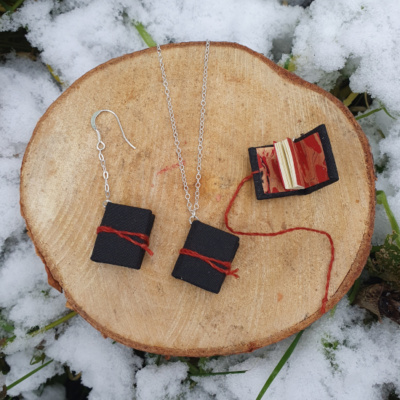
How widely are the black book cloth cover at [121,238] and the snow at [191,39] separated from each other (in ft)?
2.34

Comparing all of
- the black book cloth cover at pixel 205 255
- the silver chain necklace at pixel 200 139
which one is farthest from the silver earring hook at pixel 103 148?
the black book cloth cover at pixel 205 255

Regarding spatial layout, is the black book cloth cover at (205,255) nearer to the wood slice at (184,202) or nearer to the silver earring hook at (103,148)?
the wood slice at (184,202)

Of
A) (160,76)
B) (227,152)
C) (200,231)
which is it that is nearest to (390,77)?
(227,152)

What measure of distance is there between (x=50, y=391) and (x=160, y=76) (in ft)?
4.95

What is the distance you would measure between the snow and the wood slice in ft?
1.42

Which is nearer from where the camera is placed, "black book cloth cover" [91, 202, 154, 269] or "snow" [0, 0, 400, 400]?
"black book cloth cover" [91, 202, 154, 269]

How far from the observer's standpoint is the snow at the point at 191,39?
1557 mm

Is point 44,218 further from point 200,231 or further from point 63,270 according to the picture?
point 200,231

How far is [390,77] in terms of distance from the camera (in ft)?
5.13

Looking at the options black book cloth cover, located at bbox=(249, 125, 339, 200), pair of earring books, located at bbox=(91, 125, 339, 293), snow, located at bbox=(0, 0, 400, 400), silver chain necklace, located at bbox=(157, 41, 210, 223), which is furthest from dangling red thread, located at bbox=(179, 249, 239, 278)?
snow, located at bbox=(0, 0, 400, 400)

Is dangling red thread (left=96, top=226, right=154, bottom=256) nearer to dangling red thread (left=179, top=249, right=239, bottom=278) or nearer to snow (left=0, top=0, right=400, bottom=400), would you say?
dangling red thread (left=179, top=249, right=239, bottom=278)

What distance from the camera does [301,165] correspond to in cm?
124

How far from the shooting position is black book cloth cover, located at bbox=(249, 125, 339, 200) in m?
1.17

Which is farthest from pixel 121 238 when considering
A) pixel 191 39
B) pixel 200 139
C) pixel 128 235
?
pixel 191 39
